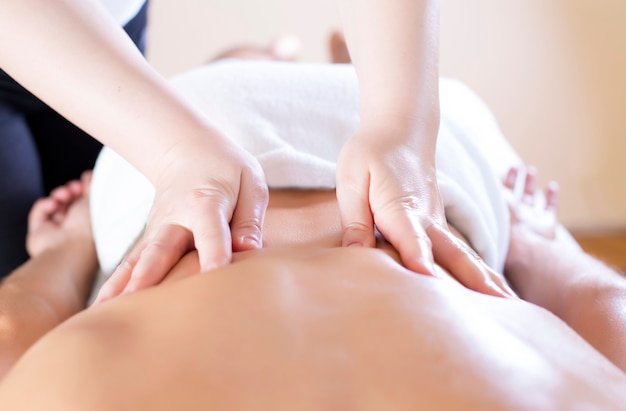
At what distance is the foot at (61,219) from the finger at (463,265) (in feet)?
2.23

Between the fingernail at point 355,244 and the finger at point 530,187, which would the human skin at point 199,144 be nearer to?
the fingernail at point 355,244

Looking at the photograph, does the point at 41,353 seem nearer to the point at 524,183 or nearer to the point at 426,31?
the point at 426,31

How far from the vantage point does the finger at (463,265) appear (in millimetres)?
675

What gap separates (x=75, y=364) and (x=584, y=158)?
200 cm

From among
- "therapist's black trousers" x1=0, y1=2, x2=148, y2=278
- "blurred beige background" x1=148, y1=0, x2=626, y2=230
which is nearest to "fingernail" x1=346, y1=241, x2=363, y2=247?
"therapist's black trousers" x1=0, y1=2, x2=148, y2=278

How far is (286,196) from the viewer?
91cm

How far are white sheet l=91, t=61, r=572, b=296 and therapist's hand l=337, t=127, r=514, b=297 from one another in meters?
0.16

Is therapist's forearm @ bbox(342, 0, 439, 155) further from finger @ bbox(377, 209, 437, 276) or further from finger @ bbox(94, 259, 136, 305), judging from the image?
finger @ bbox(94, 259, 136, 305)

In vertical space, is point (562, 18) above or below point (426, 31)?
below

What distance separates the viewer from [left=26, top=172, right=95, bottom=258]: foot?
3.94ft

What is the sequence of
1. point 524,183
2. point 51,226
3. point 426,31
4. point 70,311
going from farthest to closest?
point 524,183 → point 51,226 → point 70,311 → point 426,31

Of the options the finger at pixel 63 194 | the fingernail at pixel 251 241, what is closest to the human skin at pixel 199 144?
the fingernail at pixel 251 241

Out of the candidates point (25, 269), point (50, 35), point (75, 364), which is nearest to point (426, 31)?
point (50, 35)

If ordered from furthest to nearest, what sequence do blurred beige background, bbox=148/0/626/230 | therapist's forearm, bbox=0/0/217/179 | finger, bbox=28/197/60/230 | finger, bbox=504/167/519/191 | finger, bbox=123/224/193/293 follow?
blurred beige background, bbox=148/0/626/230, finger, bbox=504/167/519/191, finger, bbox=28/197/60/230, therapist's forearm, bbox=0/0/217/179, finger, bbox=123/224/193/293
